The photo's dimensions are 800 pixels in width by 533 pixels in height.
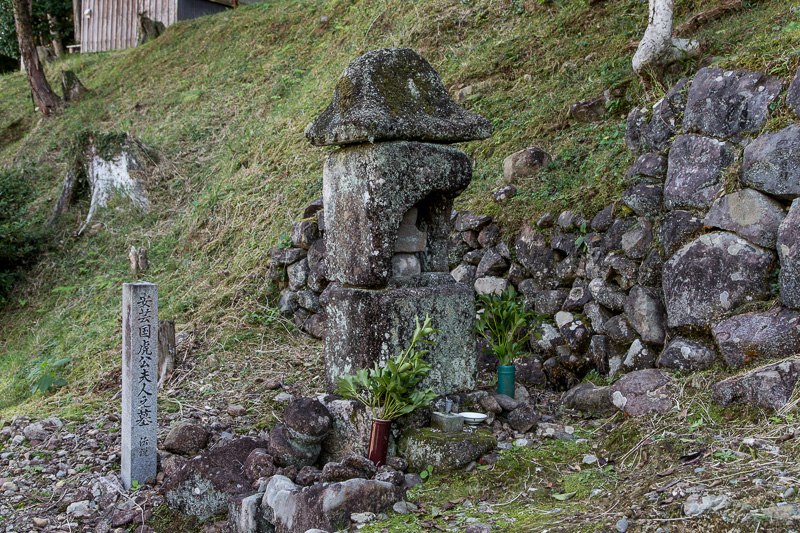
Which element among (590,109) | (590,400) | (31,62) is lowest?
(590,400)

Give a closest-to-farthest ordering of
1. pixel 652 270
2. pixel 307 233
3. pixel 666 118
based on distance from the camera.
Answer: pixel 652 270, pixel 666 118, pixel 307 233

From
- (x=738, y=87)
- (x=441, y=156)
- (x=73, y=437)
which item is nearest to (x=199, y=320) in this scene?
(x=73, y=437)

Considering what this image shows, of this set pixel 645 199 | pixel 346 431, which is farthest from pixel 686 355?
pixel 346 431

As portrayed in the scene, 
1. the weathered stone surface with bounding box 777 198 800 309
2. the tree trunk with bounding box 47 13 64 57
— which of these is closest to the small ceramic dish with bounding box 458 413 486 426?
the weathered stone surface with bounding box 777 198 800 309

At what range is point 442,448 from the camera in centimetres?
→ 371

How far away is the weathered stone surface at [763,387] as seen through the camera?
3.33m

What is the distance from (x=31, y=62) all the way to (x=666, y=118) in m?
12.3

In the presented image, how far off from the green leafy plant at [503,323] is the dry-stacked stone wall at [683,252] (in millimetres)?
410

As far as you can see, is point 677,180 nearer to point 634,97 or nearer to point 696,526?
point 634,97

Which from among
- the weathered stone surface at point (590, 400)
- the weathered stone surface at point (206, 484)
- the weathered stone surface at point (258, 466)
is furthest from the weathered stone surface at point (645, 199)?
the weathered stone surface at point (206, 484)

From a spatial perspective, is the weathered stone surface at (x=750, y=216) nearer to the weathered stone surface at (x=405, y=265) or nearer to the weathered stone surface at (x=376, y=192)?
the weathered stone surface at (x=376, y=192)

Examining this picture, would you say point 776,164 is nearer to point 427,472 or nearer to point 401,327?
point 401,327

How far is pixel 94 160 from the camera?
9.97m

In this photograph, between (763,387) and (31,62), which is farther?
(31,62)
